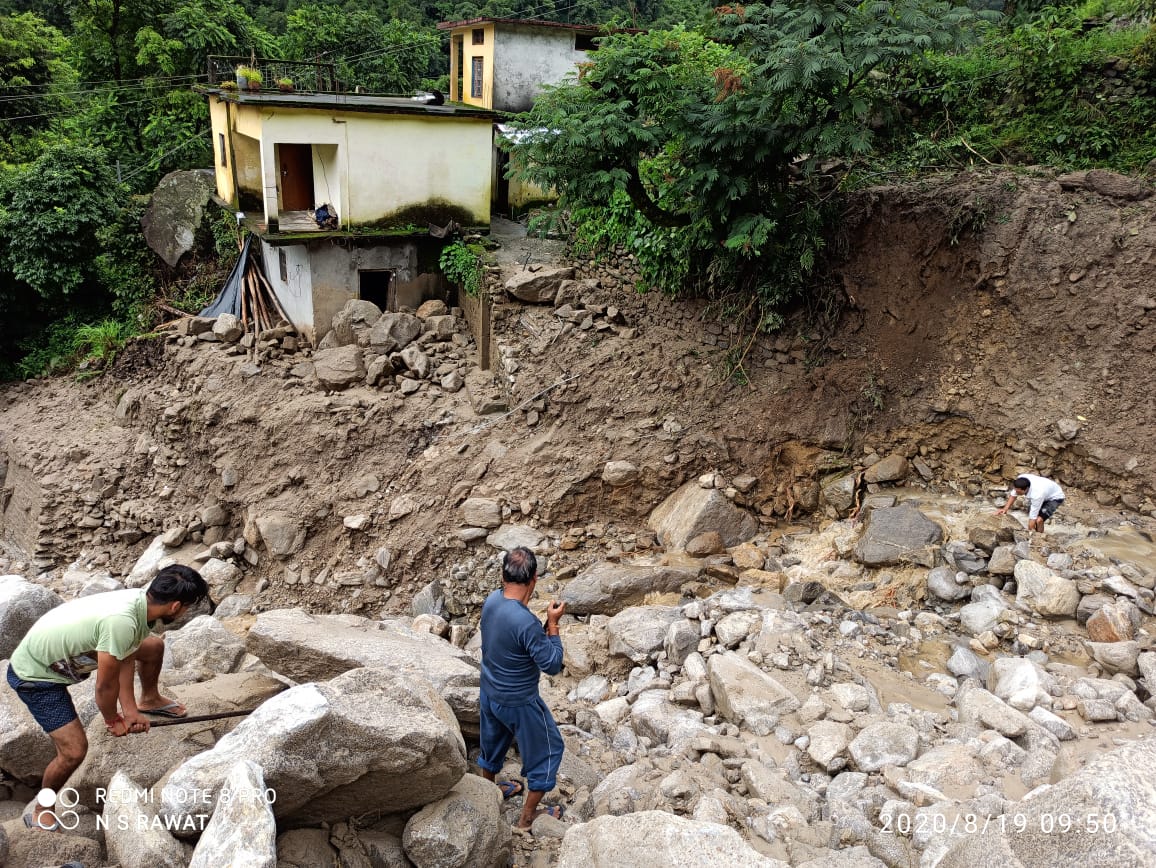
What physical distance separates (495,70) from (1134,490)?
15.2 meters

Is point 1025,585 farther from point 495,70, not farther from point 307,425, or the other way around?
A: point 495,70

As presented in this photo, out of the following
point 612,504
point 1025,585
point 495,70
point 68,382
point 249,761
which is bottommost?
point 68,382

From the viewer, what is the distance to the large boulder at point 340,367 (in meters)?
12.0

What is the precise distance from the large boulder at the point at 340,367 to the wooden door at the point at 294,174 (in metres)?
3.94

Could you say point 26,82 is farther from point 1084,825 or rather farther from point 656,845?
point 1084,825

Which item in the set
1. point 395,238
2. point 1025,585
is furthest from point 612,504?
point 395,238

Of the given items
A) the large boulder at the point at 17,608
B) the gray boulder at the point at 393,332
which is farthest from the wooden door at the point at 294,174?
the large boulder at the point at 17,608

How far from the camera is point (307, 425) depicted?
11547 millimetres

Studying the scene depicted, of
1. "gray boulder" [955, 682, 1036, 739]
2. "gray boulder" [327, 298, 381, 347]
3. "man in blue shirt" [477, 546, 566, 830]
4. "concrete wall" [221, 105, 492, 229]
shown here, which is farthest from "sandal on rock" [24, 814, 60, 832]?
"concrete wall" [221, 105, 492, 229]

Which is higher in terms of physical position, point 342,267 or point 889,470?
point 342,267

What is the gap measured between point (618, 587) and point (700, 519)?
1501 mm

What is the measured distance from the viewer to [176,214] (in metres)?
16.6

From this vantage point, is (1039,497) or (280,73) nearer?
(1039,497)

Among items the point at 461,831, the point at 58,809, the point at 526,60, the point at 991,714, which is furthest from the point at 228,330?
the point at 991,714
